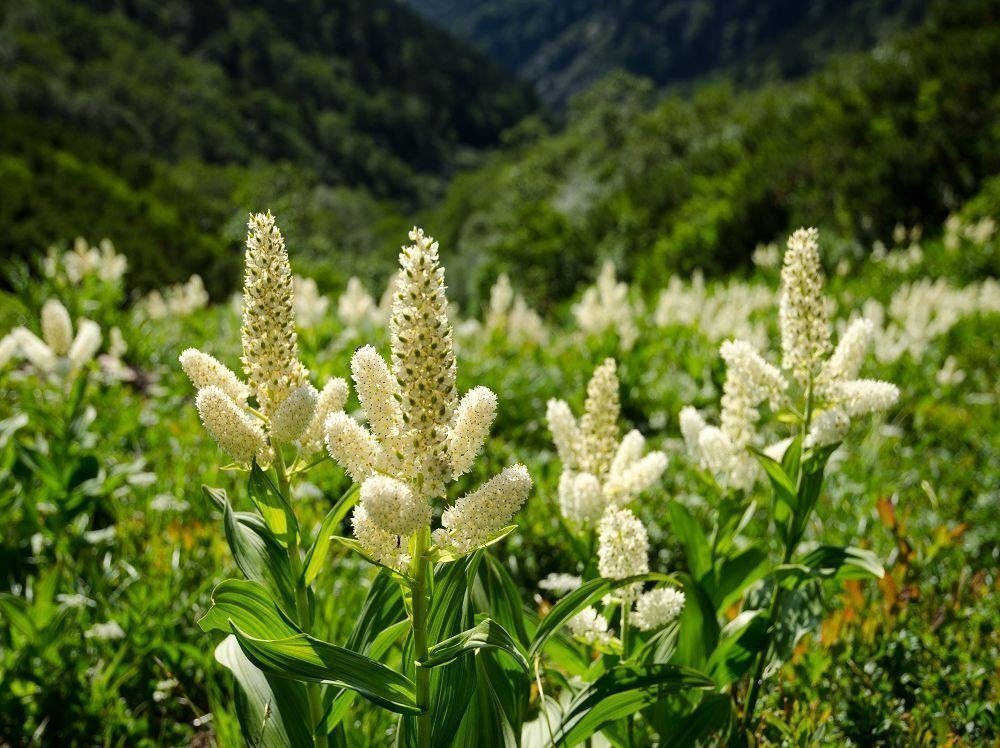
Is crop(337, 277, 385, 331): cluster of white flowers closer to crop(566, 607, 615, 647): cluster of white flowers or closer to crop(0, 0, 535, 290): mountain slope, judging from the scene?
crop(0, 0, 535, 290): mountain slope

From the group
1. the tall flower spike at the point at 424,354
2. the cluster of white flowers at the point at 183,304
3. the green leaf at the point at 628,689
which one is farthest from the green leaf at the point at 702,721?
the cluster of white flowers at the point at 183,304

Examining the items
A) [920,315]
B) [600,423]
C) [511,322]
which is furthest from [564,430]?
[511,322]

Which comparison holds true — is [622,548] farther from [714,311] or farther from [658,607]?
[714,311]

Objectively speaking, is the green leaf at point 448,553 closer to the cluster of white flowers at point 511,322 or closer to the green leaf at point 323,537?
the green leaf at point 323,537

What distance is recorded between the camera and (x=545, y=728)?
1.98 m

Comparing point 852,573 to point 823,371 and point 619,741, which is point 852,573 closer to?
point 823,371

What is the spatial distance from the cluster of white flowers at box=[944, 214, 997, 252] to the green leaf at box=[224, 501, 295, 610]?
13.7 m

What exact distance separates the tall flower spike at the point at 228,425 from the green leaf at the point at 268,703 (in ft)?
1.48

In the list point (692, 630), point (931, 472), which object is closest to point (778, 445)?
point (692, 630)

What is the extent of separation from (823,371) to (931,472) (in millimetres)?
3554

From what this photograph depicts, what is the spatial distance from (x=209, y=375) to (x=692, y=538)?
57.4 inches

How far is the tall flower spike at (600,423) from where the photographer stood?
2115 mm

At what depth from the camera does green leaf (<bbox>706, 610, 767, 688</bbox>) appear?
78.5 inches

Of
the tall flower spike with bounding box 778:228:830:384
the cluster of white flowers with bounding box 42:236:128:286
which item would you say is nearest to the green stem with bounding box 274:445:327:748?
the tall flower spike with bounding box 778:228:830:384
